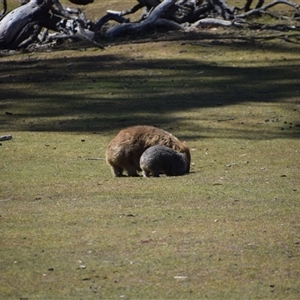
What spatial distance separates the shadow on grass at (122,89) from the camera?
1669cm

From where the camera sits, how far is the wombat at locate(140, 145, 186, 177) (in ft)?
35.2

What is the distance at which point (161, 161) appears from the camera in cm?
1077

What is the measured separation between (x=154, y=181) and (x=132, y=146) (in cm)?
49

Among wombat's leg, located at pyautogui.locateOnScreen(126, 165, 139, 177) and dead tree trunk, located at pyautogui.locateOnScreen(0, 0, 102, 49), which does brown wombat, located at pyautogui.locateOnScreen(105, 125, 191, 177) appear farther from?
dead tree trunk, located at pyautogui.locateOnScreen(0, 0, 102, 49)

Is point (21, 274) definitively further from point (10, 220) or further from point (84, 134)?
point (84, 134)

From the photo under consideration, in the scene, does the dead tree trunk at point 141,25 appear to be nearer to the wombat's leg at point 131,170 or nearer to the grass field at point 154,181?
the grass field at point 154,181

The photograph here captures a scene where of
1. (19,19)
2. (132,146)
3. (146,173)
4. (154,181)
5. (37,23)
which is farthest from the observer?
(37,23)

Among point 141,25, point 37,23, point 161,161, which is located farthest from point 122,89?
point 161,161

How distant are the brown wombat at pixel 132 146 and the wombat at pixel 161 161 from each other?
13 centimetres

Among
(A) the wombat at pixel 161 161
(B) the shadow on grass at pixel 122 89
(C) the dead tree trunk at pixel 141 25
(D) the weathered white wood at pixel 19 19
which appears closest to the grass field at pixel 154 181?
(B) the shadow on grass at pixel 122 89

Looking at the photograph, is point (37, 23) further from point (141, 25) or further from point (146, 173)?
point (146, 173)

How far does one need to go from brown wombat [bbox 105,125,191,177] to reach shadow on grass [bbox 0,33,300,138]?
4.12 meters

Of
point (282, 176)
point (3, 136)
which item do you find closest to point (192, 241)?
point (282, 176)

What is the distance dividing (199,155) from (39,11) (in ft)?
39.8
